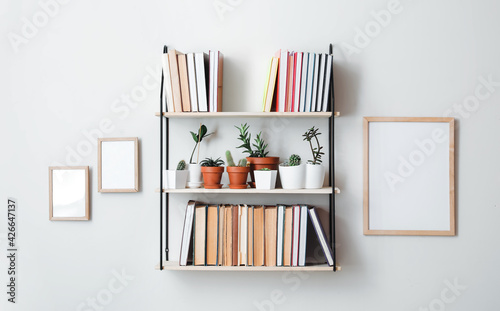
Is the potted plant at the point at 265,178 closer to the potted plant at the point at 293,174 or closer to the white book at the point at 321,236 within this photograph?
the potted plant at the point at 293,174

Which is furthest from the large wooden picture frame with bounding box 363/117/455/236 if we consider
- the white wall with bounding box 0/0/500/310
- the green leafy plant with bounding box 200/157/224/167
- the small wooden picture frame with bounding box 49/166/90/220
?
the small wooden picture frame with bounding box 49/166/90/220

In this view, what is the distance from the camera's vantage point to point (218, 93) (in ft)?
6.13

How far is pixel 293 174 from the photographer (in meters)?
1.80

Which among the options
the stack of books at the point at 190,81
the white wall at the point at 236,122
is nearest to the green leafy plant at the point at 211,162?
the white wall at the point at 236,122

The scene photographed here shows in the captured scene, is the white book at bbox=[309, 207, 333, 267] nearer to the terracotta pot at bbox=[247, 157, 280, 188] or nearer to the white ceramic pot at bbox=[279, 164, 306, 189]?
the white ceramic pot at bbox=[279, 164, 306, 189]

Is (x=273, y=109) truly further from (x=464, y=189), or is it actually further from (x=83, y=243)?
(x=83, y=243)

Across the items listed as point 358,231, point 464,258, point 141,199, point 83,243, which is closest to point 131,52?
point 141,199

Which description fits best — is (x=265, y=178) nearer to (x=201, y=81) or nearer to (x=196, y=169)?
(x=196, y=169)

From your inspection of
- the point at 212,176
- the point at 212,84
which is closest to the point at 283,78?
the point at 212,84

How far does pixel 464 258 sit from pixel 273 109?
43.1 inches

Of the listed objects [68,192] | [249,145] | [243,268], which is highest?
[249,145]

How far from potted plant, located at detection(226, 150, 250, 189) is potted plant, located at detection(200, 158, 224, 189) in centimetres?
4

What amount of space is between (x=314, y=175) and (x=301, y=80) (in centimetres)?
41

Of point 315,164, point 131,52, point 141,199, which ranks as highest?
point 131,52
